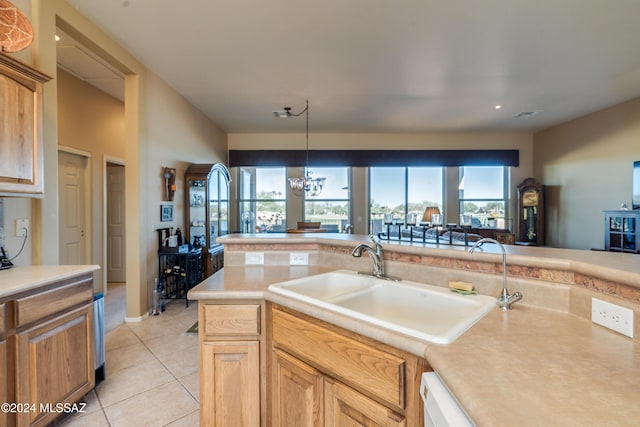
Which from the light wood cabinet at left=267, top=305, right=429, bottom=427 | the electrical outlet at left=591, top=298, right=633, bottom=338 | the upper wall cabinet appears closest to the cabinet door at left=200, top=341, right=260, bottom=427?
the light wood cabinet at left=267, top=305, right=429, bottom=427

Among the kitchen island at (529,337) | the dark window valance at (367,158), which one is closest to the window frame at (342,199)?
the dark window valance at (367,158)

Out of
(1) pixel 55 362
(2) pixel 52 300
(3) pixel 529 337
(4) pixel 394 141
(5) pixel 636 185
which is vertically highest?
(4) pixel 394 141

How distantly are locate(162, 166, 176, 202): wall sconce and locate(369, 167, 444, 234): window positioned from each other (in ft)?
13.7

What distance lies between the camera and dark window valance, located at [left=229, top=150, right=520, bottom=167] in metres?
6.35

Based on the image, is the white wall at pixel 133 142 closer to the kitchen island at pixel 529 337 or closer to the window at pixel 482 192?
the kitchen island at pixel 529 337

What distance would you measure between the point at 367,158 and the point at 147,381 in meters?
5.48

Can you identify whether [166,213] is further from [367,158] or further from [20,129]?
[367,158]

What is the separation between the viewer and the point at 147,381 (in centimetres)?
212

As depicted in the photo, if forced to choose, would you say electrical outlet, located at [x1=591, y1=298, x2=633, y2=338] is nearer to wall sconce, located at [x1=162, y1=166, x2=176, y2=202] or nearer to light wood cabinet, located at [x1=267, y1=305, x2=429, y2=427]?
light wood cabinet, located at [x1=267, y1=305, x2=429, y2=427]

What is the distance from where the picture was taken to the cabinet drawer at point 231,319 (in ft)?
4.39

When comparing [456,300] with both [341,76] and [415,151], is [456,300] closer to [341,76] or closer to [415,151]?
[341,76]

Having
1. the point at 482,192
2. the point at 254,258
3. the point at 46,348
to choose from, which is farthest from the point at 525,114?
the point at 46,348

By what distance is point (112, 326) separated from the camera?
3068 mm

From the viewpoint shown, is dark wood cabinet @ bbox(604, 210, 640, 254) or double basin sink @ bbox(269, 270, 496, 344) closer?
double basin sink @ bbox(269, 270, 496, 344)
